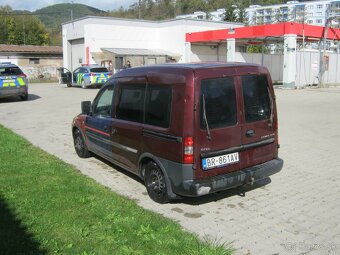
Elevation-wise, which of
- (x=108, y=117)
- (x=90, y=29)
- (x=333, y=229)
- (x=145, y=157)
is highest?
(x=90, y=29)

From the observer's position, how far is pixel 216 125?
15.8 feet

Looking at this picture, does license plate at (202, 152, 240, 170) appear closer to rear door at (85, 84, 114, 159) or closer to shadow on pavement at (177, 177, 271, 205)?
shadow on pavement at (177, 177, 271, 205)

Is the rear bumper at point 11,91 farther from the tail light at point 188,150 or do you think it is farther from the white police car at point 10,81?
the tail light at point 188,150

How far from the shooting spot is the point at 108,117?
636 cm

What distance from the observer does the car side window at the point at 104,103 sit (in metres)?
6.38

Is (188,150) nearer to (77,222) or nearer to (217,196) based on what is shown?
(217,196)

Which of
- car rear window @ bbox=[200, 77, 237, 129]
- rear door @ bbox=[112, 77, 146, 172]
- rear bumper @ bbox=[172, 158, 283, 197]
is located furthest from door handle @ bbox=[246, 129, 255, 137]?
rear door @ bbox=[112, 77, 146, 172]

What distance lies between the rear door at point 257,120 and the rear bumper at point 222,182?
11 centimetres

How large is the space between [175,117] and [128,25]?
35943 mm

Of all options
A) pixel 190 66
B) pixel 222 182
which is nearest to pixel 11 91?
pixel 190 66

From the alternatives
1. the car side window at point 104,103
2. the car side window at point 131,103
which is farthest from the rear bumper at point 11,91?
the car side window at point 131,103

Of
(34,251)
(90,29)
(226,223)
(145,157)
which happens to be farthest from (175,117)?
(90,29)

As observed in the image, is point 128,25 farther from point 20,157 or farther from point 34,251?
point 34,251

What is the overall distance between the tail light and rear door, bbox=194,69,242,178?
2.0 inches
